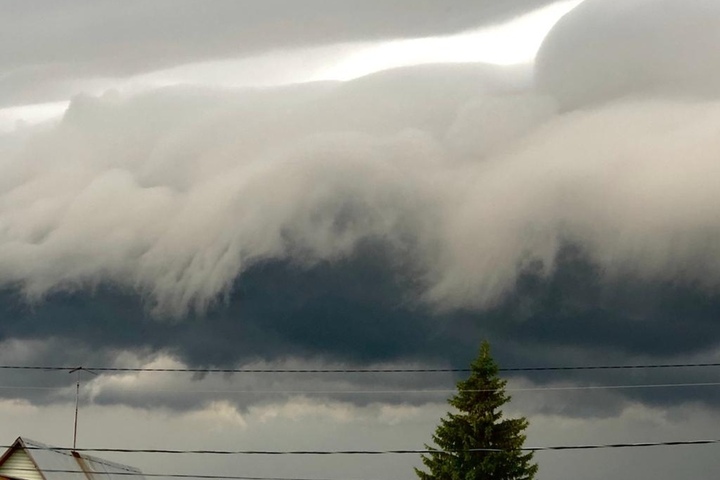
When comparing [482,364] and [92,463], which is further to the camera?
[92,463]

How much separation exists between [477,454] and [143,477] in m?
29.6

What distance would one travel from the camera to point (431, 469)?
203 feet

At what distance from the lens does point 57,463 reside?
Answer: 58.0m

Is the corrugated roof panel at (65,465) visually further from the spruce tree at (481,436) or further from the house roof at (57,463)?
the spruce tree at (481,436)

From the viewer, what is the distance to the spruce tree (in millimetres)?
58719

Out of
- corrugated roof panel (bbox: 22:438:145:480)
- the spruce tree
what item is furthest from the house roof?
the spruce tree

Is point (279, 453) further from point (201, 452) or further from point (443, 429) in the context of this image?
point (443, 429)

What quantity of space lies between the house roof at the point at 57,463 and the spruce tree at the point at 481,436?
66.8 feet

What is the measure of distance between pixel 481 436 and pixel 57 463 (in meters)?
23.5

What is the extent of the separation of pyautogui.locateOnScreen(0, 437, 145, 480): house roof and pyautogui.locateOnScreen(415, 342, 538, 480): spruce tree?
66.8 feet

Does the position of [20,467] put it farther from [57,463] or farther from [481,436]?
[481,436]

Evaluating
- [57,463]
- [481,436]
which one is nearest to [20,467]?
[57,463]

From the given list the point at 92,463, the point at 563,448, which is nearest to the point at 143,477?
the point at 92,463

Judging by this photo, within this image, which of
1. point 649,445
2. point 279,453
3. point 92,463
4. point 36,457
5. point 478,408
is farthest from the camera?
point 92,463
